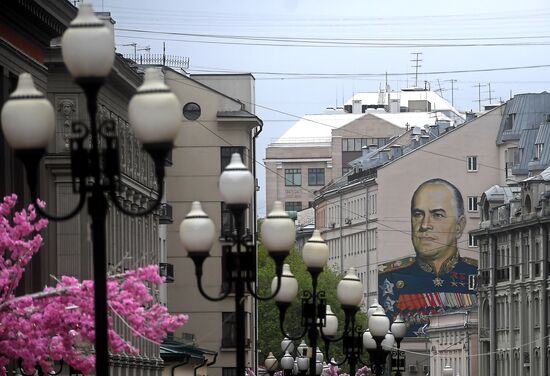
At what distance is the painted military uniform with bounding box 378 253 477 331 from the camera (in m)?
142

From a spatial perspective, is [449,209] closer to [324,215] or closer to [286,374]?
[324,215]

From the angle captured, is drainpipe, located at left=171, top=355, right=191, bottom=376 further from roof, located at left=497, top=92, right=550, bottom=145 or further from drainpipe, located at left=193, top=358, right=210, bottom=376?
roof, located at left=497, top=92, right=550, bottom=145

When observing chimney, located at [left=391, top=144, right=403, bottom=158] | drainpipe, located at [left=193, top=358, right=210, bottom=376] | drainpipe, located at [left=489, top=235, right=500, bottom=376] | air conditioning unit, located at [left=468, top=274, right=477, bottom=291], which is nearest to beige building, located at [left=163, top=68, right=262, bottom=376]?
drainpipe, located at [left=193, top=358, right=210, bottom=376]

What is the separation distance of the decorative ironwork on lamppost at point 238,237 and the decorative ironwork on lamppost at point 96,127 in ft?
13.1

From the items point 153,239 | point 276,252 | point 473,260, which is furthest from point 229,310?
point 276,252

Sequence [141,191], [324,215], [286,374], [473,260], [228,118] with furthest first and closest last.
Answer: [324,215]
[473,260]
[228,118]
[141,191]
[286,374]

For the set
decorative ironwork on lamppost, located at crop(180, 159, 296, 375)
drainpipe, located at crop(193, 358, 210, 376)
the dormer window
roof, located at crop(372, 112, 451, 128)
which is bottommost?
drainpipe, located at crop(193, 358, 210, 376)

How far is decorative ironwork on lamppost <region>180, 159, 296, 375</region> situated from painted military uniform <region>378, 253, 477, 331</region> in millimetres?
117976

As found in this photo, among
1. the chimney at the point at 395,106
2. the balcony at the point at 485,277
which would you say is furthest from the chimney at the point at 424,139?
the chimney at the point at 395,106

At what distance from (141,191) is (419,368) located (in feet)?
270

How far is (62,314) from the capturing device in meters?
25.1

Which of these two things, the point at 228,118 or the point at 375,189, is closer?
the point at 228,118

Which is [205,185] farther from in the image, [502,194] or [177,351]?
[502,194]

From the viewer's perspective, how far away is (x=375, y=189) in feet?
485
